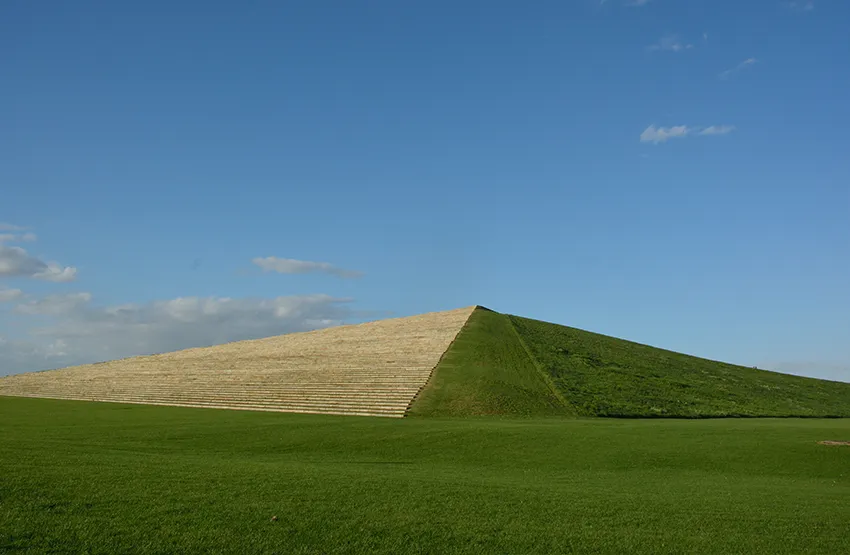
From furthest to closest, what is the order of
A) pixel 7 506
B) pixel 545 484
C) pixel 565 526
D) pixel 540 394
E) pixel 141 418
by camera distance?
1. pixel 540 394
2. pixel 141 418
3. pixel 545 484
4. pixel 565 526
5. pixel 7 506

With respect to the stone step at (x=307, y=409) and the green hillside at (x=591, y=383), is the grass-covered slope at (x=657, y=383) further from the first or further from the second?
the stone step at (x=307, y=409)

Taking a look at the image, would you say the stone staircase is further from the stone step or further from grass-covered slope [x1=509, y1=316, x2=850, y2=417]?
grass-covered slope [x1=509, y1=316, x2=850, y2=417]

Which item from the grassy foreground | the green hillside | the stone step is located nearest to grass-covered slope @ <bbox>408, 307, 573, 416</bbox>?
the green hillside

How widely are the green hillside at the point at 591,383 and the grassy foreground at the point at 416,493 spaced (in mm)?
15818

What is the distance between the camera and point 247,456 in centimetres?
2627

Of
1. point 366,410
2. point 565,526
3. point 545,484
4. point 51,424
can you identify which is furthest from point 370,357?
point 565,526

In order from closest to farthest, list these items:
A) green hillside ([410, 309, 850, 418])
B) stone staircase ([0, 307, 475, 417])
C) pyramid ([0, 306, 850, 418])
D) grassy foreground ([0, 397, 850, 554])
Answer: grassy foreground ([0, 397, 850, 554]) → green hillside ([410, 309, 850, 418]) → pyramid ([0, 306, 850, 418]) → stone staircase ([0, 307, 475, 417])

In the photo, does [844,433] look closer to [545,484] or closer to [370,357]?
[545,484]

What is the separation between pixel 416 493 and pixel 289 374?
159 ft

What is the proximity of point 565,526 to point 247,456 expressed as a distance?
52.0 feet

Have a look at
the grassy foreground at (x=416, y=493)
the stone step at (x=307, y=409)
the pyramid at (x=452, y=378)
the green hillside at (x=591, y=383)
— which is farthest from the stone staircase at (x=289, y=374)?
the grassy foreground at (x=416, y=493)

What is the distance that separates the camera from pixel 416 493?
17.4 metres

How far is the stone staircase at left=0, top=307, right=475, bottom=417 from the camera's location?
51969 millimetres

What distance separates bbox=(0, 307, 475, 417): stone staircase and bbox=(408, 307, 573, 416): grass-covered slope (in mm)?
1563
